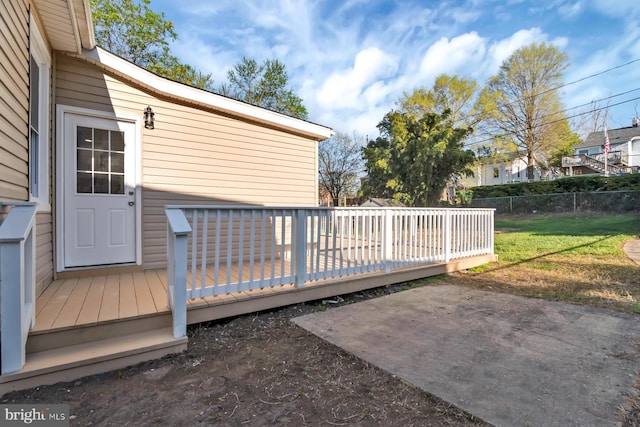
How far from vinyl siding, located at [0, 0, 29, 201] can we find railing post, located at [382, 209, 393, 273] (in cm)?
377

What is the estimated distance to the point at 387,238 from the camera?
14.2 feet

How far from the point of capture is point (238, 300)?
9.95ft

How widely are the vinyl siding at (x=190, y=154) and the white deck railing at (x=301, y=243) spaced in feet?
1.53

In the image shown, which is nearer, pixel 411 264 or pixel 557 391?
pixel 557 391

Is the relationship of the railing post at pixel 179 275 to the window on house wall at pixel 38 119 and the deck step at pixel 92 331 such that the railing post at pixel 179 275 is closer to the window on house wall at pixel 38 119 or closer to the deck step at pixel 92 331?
the deck step at pixel 92 331

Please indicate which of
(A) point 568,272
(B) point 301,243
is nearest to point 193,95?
(B) point 301,243

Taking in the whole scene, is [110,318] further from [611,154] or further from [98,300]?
[611,154]

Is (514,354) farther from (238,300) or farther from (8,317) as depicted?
(8,317)

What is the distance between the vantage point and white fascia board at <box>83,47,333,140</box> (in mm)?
3768

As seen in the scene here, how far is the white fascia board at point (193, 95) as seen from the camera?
12.4 feet

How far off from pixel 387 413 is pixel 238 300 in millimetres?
1782

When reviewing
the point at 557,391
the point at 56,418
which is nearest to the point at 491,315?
the point at 557,391

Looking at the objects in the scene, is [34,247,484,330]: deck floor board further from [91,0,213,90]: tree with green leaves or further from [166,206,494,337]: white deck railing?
[91,0,213,90]: tree with green leaves

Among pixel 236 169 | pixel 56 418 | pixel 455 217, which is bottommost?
pixel 56 418
